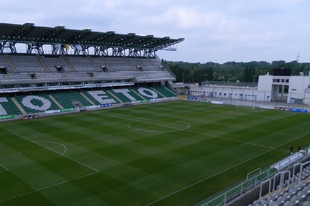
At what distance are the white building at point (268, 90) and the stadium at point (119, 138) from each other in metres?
9.70

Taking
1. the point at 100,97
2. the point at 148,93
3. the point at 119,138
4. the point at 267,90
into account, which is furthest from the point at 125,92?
the point at 267,90

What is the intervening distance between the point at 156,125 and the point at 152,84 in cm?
3199

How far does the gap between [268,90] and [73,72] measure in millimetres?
41828

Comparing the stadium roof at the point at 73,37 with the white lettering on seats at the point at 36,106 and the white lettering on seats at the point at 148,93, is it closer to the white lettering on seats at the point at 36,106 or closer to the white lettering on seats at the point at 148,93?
the white lettering on seats at the point at 36,106

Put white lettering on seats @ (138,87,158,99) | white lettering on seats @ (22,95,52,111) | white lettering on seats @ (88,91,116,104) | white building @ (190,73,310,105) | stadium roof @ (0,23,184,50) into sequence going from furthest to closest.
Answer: white lettering on seats @ (138,87,158,99) → white building @ (190,73,310,105) → white lettering on seats @ (88,91,116,104) → stadium roof @ (0,23,184,50) → white lettering on seats @ (22,95,52,111)

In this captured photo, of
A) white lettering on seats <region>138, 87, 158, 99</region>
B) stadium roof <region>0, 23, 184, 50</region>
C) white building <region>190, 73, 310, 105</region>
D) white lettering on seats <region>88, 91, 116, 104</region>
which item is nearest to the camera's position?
stadium roof <region>0, 23, 184, 50</region>

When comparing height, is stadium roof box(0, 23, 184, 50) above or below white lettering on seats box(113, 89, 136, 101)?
above

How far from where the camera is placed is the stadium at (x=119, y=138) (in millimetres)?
15172

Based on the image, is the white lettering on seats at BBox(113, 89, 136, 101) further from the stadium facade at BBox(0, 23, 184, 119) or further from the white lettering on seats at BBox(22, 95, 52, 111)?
the white lettering on seats at BBox(22, 95, 52, 111)

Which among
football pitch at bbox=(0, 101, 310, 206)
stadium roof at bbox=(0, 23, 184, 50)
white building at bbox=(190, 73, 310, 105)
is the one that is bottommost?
football pitch at bbox=(0, 101, 310, 206)

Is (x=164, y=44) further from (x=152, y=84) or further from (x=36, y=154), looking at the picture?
(x=36, y=154)

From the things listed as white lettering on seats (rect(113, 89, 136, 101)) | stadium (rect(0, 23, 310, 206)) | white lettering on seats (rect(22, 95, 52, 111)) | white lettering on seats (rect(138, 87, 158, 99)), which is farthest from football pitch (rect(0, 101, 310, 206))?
white lettering on seats (rect(138, 87, 158, 99))

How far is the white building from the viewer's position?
54625 mm

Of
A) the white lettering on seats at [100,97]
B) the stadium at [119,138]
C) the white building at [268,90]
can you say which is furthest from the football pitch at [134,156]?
the white building at [268,90]
